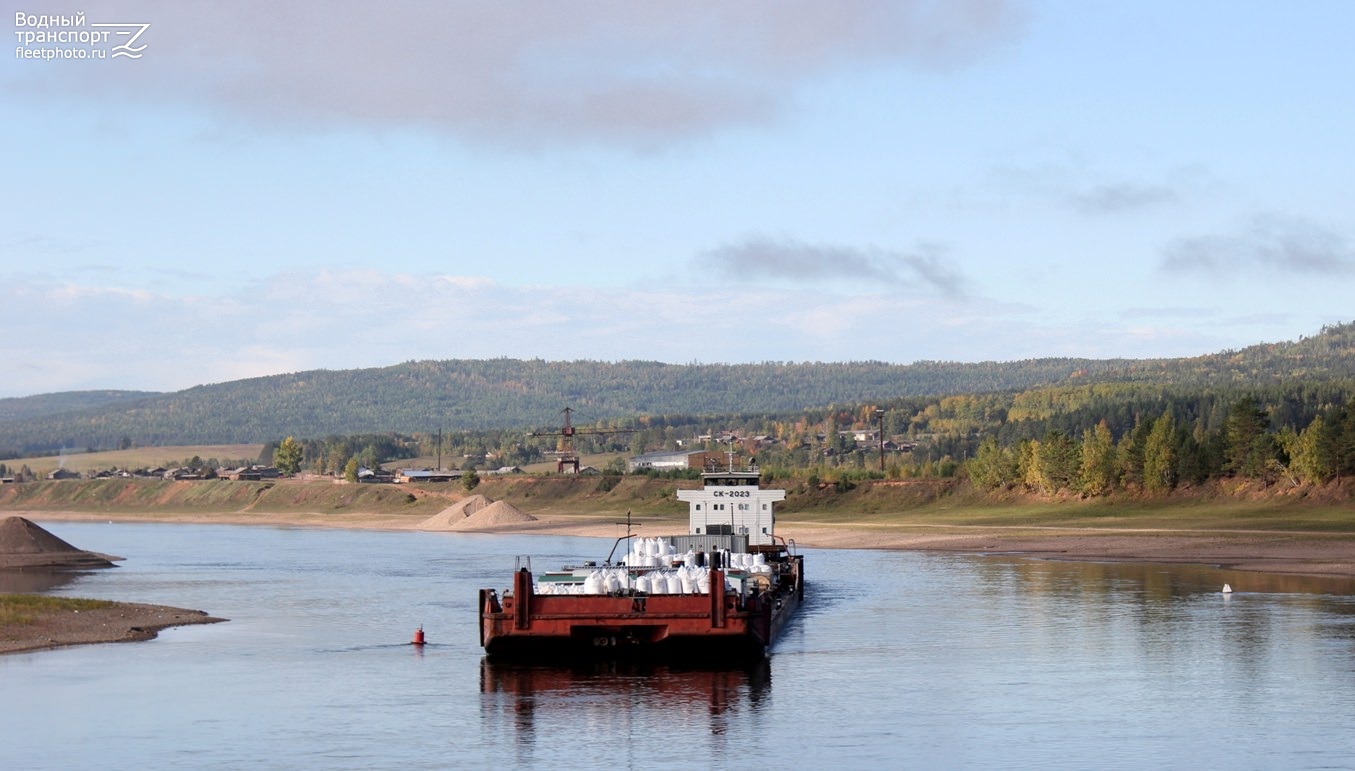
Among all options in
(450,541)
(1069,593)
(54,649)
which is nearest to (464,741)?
(54,649)

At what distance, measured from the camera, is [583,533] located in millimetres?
173500

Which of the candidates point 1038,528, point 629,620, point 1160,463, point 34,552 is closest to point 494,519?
point 1038,528

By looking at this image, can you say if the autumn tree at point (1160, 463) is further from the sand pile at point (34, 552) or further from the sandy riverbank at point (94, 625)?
the sandy riverbank at point (94, 625)

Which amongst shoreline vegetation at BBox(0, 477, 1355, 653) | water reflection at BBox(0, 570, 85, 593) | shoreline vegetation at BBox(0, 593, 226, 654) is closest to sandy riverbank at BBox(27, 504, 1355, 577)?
shoreline vegetation at BBox(0, 477, 1355, 653)

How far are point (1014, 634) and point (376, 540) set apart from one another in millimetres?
117802

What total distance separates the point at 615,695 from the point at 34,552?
82.9 metres

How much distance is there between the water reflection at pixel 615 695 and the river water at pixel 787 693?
149 mm

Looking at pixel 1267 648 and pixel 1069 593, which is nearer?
pixel 1267 648

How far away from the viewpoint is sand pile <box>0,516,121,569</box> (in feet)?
383

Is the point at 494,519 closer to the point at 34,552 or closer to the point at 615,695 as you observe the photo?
the point at 34,552

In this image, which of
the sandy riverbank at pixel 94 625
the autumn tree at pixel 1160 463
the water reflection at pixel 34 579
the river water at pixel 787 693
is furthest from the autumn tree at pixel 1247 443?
the sandy riverbank at pixel 94 625

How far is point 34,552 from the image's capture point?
119688mm

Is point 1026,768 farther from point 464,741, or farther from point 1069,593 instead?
point 1069,593

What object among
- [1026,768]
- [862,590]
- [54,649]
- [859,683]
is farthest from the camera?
[862,590]
